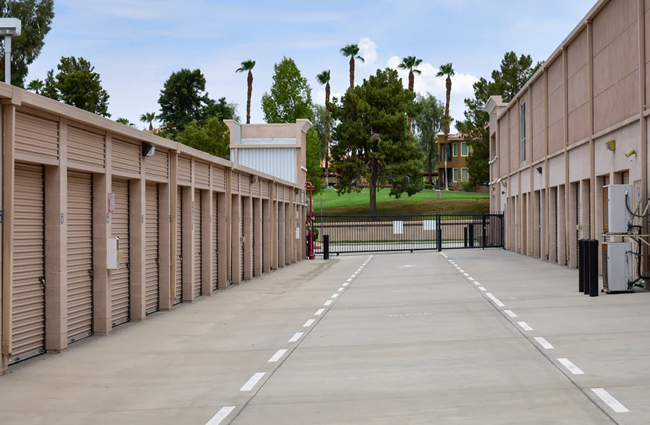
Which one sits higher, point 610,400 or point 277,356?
point 610,400

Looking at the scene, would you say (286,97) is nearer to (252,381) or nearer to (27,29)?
(27,29)

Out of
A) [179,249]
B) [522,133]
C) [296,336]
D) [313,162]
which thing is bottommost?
[296,336]

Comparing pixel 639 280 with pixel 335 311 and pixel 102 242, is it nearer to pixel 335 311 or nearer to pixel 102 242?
pixel 335 311

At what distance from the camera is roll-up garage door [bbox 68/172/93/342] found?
41.5ft

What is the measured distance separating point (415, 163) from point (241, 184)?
173 ft

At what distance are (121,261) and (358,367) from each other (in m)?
6.81

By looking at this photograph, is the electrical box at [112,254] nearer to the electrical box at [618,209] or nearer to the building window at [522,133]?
the electrical box at [618,209]

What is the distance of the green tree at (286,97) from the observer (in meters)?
90.1

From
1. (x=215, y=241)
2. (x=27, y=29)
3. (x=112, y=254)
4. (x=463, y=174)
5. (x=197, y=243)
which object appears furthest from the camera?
(x=463, y=174)

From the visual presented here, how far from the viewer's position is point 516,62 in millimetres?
82125

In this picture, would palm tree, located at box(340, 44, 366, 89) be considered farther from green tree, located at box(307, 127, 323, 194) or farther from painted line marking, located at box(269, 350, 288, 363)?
painted line marking, located at box(269, 350, 288, 363)

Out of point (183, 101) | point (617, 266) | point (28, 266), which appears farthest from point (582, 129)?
point (183, 101)

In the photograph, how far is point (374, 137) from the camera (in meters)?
74.9

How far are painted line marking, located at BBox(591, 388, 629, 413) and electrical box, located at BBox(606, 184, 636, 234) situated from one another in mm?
11950
